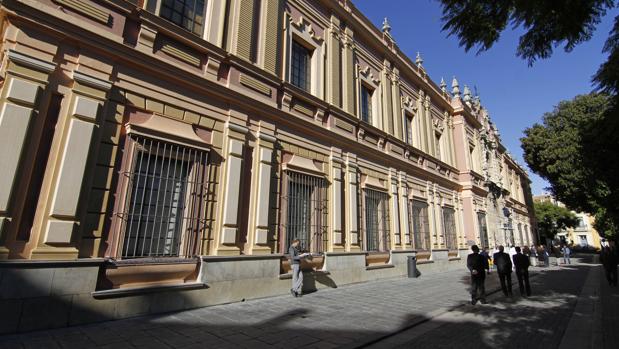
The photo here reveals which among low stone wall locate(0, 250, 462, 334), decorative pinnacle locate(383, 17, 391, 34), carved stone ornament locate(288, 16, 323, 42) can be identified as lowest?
low stone wall locate(0, 250, 462, 334)

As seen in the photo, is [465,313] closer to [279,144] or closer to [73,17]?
[279,144]

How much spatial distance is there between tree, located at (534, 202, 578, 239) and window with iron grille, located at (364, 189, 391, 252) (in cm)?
3998

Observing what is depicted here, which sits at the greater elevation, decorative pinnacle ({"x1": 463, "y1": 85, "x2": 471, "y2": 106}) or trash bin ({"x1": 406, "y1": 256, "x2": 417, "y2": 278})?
decorative pinnacle ({"x1": 463, "y1": 85, "x2": 471, "y2": 106})

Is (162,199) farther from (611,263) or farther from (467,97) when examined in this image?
(467,97)

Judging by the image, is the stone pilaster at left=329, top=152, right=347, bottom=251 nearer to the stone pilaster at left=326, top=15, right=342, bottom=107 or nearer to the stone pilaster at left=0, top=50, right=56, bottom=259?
the stone pilaster at left=326, top=15, right=342, bottom=107

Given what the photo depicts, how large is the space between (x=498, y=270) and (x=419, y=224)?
18.2 ft

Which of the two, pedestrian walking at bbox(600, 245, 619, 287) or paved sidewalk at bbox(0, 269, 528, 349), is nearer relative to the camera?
paved sidewalk at bbox(0, 269, 528, 349)

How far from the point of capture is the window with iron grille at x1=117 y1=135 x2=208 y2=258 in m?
5.89

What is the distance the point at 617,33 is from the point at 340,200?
725 cm

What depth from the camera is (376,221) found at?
1205cm

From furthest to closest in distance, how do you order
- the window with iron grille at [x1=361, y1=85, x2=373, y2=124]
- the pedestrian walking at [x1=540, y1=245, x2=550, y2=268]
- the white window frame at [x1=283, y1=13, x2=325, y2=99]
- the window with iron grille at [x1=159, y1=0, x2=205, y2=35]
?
the pedestrian walking at [x1=540, y1=245, x2=550, y2=268] → the window with iron grille at [x1=361, y1=85, x2=373, y2=124] → the white window frame at [x1=283, y1=13, x2=325, y2=99] → the window with iron grille at [x1=159, y1=0, x2=205, y2=35]

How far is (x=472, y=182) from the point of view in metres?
20.1

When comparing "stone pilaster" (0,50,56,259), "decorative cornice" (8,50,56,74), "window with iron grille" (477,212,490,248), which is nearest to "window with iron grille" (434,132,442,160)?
"window with iron grille" (477,212,490,248)

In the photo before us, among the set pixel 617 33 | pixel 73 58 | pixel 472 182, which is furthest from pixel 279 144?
pixel 472 182
